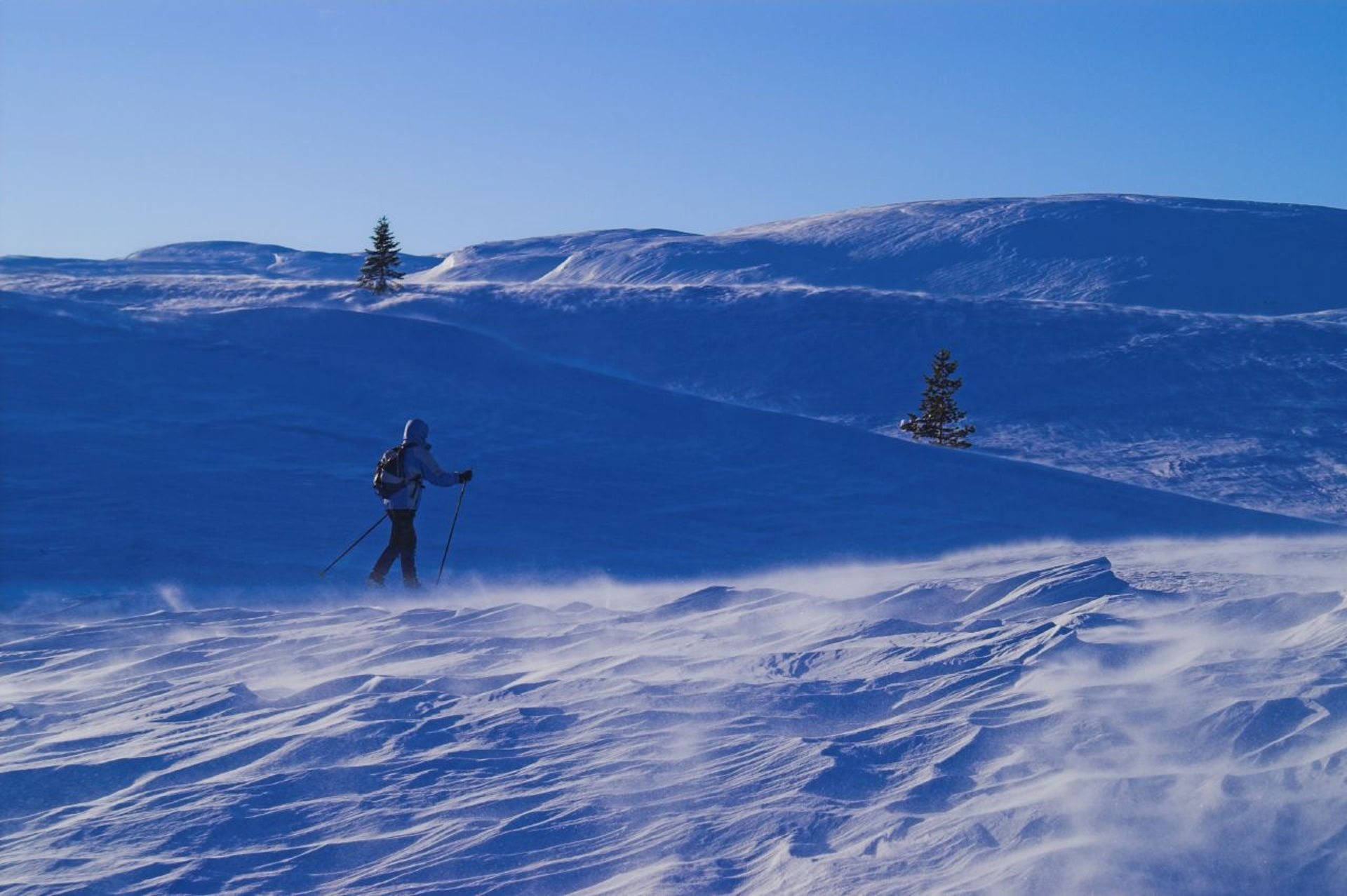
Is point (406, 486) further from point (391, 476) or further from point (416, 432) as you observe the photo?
point (416, 432)

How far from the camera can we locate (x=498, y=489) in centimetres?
1677

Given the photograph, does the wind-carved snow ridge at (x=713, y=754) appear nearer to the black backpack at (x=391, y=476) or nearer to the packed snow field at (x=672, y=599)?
the packed snow field at (x=672, y=599)

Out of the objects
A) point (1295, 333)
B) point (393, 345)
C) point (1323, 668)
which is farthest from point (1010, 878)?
point (1295, 333)

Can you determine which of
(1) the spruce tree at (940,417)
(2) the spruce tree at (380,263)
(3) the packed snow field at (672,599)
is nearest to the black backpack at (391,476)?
(3) the packed snow field at (672,599)

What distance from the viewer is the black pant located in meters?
11.2

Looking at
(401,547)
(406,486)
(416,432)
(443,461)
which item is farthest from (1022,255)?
(401,547)

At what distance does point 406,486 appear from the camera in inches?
449

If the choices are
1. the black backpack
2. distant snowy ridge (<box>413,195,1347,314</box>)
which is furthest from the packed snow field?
distant snowy ridge (<box>413,195,1347,314</box>)

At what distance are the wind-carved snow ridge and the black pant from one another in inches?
108

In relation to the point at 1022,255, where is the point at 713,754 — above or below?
below

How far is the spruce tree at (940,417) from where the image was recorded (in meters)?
22.0

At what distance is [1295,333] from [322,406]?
21.8 meters

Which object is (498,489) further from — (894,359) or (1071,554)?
(894,359)

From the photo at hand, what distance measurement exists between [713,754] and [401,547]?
6393mm
